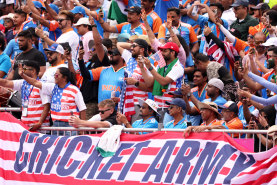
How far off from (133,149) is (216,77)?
3.26 m

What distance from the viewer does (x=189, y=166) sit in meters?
8.35

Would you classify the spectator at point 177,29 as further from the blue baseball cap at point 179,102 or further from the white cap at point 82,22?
the blue baseball cap at point 179,102

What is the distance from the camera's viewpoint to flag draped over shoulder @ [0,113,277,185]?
804 cm

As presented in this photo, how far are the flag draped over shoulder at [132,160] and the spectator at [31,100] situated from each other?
1.88ft

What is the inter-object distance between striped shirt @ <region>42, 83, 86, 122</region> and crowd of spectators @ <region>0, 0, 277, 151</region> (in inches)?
0.6

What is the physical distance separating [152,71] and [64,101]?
158cm

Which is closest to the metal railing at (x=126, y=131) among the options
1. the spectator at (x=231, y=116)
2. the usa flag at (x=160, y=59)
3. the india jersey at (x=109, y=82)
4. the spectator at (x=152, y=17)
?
the spectator at (x=231, y=116)

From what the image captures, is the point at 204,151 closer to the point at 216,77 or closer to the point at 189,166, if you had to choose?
the point at 189,166

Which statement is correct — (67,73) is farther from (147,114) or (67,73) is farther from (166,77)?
(166,77)

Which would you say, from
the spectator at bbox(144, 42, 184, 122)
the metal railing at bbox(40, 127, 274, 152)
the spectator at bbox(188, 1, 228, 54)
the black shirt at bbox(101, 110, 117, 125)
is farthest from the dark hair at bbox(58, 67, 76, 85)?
the spectator at bbox(188, 1, 228, 54)

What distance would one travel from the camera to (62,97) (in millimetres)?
10484

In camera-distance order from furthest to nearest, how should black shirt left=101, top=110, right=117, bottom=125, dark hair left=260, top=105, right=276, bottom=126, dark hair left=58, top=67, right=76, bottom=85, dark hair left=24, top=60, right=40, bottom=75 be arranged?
dark hair left=24, top=60, right=40, bottom=75, dark hair left=58, top=67, right=76, bottom=85, black shirt left=101, top=110, right=117, bottom=125, dark hair left=260, top=105, right=276, bottom=126

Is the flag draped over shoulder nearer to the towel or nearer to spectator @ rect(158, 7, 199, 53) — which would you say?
the towel

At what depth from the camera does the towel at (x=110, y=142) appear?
9023 millimetres
